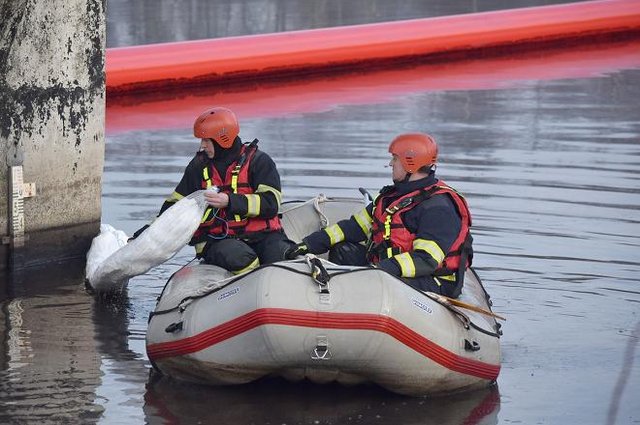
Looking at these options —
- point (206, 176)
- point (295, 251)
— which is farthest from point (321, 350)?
point (206, 176)

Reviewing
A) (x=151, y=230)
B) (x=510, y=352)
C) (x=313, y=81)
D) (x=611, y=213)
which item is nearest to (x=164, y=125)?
(x=313, y=81)

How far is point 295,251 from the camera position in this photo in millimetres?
6805

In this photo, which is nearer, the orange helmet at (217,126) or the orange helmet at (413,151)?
the orange helmet at (413,151)

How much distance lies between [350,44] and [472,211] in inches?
275

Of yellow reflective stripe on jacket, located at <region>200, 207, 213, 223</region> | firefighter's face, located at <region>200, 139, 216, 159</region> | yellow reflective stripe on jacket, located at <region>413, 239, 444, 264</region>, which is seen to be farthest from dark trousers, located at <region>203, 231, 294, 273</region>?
yellow reflective stripe on jacket, located at <region>413, 239, 444, 264</region>

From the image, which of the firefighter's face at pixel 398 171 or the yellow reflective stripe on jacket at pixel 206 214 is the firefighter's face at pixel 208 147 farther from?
the firefighter's face at pixel 398 171

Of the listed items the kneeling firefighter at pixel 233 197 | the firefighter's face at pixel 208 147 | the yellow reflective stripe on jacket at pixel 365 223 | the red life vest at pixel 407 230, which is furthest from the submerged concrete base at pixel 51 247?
the red life vest at pixel 407 230

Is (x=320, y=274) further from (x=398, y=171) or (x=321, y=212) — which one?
(x=321, y=212)

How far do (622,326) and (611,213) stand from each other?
97.9 inches

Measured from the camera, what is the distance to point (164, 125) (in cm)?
1304

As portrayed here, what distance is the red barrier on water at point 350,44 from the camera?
14.7 metres

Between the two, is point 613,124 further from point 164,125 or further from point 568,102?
point 164,125

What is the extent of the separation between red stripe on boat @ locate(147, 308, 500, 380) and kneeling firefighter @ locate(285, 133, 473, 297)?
0.39 meters

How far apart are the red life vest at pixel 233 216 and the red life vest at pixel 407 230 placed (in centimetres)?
81
